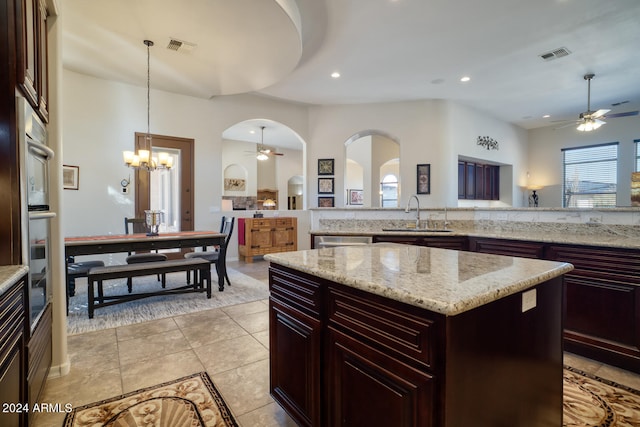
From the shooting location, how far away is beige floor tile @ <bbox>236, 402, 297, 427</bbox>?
1630 mm

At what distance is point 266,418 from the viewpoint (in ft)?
5.49

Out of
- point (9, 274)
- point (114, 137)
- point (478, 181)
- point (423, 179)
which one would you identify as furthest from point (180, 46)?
point (478, 181)

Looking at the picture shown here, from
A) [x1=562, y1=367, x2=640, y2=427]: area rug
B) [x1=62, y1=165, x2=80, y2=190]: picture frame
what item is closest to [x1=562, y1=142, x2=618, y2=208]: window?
[x1=562, y1=367, x2=640, y2=427]: area rug

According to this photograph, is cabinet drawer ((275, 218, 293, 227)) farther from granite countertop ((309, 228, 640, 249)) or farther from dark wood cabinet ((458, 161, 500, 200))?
dark wood cabinet ((458, 161, 500, 200))

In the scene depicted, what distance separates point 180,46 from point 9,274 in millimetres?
3547

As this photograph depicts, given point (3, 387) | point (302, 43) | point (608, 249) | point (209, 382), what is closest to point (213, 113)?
point (302, 43)

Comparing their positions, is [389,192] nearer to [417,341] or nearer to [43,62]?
[43,62]

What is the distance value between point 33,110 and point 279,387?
6.35ft

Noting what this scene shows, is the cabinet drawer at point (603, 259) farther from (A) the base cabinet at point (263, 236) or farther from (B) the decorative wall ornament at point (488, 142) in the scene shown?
(B) the decorative wall ornament at point (488, 142)

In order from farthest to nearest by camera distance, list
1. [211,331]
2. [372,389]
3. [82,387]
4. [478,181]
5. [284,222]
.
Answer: [478,181] < [284,222] < [211,331] < [82,387] < [372,389]

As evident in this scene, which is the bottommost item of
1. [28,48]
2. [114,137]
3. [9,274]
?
[9,274]

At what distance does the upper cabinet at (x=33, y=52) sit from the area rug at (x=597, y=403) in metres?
3.17

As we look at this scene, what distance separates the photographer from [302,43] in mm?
4012

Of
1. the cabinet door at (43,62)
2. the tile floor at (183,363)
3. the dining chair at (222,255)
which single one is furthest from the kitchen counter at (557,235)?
the cabinet door at (43,62)
